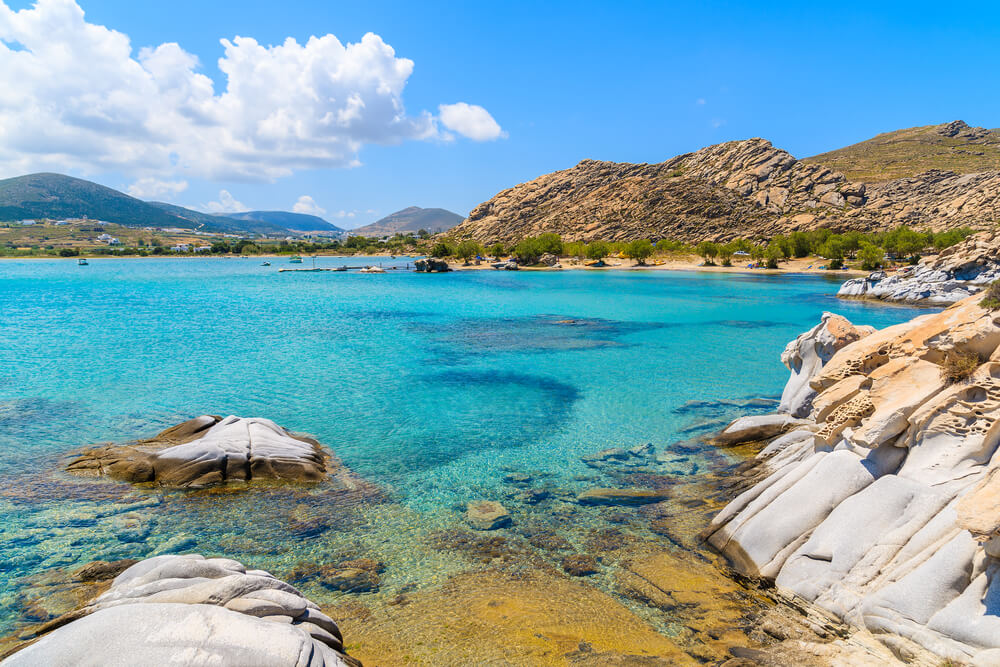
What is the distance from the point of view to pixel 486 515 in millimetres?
12836

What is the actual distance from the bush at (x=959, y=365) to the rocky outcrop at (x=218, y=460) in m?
14.1

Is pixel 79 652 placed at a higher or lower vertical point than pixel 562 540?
higher

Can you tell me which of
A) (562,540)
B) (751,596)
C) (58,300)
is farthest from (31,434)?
(58,300)

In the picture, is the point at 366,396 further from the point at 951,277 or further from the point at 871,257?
the point at 871,257

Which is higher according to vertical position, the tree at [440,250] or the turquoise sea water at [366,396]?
the tree at [440,250]

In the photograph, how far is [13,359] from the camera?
2970 cm

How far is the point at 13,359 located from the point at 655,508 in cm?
3602

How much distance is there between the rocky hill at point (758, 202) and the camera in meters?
130

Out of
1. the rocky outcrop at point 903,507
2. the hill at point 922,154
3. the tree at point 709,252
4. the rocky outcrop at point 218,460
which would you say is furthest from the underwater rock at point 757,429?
the hill at point 922,154

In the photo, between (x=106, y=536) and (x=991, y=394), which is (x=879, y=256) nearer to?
(x=991, y=394)

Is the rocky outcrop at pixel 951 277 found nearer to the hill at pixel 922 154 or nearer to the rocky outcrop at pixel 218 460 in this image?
the rocky outcrop at pixel 218 460

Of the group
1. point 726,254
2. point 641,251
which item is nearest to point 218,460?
point 641,251

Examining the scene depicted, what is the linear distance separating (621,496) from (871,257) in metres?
107

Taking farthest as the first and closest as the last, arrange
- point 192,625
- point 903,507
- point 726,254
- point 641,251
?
point 641,251 → point 726,254 → point 903,507 → point 192,625
